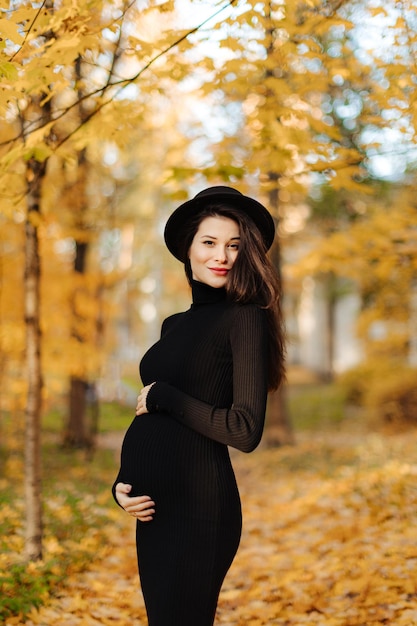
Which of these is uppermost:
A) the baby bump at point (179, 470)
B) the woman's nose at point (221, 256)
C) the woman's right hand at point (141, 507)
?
the woman's nose at point (221, 256)

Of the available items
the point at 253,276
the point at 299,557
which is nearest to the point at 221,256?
the point at 253,276

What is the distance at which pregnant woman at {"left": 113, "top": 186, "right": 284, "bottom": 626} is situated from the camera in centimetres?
198

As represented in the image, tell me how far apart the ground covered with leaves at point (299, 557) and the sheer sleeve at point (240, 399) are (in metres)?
2.14

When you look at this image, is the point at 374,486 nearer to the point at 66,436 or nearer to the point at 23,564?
the point at 23,564

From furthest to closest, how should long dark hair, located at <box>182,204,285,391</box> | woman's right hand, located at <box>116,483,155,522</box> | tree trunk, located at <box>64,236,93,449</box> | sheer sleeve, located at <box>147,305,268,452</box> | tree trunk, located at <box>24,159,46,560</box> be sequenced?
tree trunk, located at <box>64,236,93,449</box>, tree trunk, located at <box>24,159,46,560</box>, long dark hair, located at <box>182,204,285,391</box>, woman's right hand, located at <box>116,483,155,522</box>, sheer sleeve, located at <box>147,305,268,452</box>

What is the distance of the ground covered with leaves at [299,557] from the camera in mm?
3715

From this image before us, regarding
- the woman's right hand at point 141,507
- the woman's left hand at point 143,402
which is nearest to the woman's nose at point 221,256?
the woman's left hand at point 143,402

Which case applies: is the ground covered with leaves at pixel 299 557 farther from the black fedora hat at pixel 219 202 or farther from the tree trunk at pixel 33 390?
the black fedora hat at pixel 219 202

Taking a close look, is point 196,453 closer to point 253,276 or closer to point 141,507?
point 141,507

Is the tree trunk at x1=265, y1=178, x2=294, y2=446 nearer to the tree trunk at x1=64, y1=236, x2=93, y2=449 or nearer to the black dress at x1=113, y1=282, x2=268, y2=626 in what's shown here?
the tree trunk at x1=64, y1=236, x2=93, y2=449

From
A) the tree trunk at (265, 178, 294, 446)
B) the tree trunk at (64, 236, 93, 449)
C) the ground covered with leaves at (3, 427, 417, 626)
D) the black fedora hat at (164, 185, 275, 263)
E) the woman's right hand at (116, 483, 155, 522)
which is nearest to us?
the woman's right hand at (116, 483, 155, 522)

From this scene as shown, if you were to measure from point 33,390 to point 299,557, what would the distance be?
258 cm

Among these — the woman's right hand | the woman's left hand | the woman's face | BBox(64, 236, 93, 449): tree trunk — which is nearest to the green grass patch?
BBox(64, 236, 93, 449): tree trunk

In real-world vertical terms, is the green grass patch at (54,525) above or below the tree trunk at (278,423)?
below
